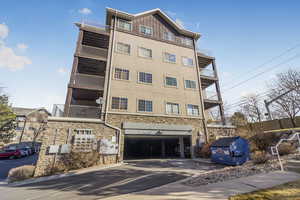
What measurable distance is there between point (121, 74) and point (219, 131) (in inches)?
551

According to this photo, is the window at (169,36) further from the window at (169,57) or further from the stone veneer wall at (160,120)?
the stone veneer wall at (160,120)

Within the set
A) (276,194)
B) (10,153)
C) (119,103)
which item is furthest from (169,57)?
(10,153)

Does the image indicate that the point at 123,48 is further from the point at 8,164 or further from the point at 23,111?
the point at 23,111

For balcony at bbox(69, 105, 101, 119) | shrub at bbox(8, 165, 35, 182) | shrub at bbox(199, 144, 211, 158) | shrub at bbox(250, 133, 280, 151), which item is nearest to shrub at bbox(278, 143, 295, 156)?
shrub at bbox(250, 133, 280, 151)

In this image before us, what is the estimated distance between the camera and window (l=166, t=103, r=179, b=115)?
16453 mm

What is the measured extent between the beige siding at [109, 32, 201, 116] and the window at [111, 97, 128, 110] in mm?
379

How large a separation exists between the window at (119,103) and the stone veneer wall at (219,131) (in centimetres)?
1063

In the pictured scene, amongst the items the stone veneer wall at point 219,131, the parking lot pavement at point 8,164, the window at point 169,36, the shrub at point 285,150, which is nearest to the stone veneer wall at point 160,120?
the stone veneer wall at point 219,131

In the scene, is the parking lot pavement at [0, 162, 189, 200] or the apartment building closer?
the parking lot pavement at [0, 162, 189, 200]

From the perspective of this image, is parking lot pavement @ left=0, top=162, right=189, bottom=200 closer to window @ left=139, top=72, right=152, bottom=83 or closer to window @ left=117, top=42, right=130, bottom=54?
window @ left=139, top=72, right=152, bottom=83

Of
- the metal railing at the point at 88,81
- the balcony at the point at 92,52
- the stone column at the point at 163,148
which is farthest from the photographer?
the stone column at the point at 163,148

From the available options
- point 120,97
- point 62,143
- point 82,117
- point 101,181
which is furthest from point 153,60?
point 101,181

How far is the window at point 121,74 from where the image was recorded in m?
15.7

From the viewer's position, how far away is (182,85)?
18156 millimetres
